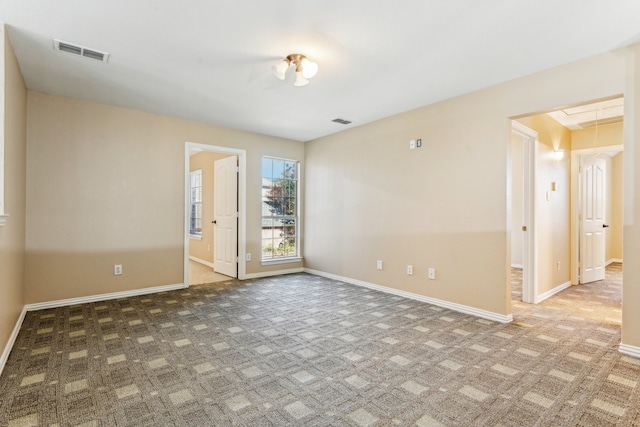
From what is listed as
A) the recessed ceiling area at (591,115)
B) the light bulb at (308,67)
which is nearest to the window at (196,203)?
the light bulb at (308,67)

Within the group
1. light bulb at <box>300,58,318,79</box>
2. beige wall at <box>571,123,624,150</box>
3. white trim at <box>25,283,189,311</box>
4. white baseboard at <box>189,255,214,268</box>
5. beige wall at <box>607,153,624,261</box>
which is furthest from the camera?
beige wall at <box>607,153,624,261</box>

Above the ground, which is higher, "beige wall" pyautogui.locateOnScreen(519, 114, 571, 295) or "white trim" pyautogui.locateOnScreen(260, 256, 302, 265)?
"beige wall" pyautogui.locateOnScreen(519, 114, 571, 295)

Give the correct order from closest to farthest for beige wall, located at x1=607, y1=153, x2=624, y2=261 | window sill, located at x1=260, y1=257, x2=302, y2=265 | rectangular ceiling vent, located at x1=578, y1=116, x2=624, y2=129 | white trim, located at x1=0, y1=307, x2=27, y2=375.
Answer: white trim, located at x1=0, y1=307, x2=27, y2=375 < rectangular ceiling vent, located at x1=578, y1=116, x2=624, y2=129 < window sill, located at x1=260, y1=257, x2=302, y2=265 < beige wall, located at x1=607, y1=153, x2=624, y2=261

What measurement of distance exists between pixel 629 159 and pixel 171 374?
3.86 meters

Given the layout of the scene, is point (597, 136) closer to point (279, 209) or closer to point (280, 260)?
point (279, 209)

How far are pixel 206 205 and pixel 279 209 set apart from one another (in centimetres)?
204

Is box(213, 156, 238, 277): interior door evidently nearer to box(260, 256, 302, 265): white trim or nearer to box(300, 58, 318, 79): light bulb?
box(260, 256, 302, 265): white trim

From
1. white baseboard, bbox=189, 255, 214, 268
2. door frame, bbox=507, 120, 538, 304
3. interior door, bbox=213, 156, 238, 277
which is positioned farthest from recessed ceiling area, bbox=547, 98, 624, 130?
white baseboard, bbox=189, 255, 214, 268

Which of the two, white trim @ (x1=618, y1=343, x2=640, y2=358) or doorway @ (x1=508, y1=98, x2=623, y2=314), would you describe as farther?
doorway @ (x1=508, y1=98, x2=623, y2=314)

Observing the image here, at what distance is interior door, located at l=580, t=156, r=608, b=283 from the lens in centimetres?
496

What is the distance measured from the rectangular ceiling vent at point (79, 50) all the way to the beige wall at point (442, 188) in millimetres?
3347

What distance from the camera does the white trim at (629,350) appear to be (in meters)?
2.54

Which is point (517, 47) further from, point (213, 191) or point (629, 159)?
point (213, 191)

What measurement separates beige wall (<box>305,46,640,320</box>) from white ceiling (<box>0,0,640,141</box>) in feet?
0.83
